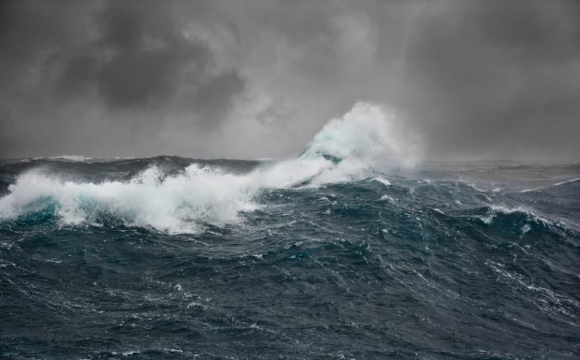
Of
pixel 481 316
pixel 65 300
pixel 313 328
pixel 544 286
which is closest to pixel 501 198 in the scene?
pixel 544 286

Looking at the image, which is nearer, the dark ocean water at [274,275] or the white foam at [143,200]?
the dark ocean water at [274,275]

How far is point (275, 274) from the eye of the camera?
92.2 feet

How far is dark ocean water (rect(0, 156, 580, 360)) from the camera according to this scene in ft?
65.1

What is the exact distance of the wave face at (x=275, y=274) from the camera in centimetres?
1989

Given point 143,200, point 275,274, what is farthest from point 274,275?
point 143,200

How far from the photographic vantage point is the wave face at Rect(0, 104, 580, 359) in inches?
783

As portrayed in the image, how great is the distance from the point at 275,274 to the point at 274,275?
17 cm

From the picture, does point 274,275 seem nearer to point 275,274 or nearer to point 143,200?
point 275,274

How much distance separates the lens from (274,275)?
27.9 meters

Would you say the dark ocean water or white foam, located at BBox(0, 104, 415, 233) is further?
white foam, located at BBox(0, 104, 415, 233)

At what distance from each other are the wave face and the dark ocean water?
12 centimetres

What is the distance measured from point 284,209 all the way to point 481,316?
2731 cm

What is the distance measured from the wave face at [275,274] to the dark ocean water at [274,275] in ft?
0.41

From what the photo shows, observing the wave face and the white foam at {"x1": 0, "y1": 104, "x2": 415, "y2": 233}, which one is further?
the white foam at {"x1": 0, "y1": 104, "x2": 415, "y2": 233}
